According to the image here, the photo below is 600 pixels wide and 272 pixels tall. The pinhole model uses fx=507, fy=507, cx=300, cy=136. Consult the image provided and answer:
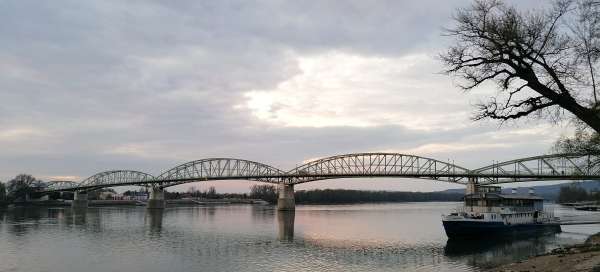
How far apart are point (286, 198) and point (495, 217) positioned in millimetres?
70892

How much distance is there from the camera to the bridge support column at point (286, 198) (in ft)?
355

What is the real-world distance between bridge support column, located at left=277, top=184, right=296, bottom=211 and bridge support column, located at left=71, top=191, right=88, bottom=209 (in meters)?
57.7

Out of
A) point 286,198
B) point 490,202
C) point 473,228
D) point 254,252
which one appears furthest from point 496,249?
point 286,198

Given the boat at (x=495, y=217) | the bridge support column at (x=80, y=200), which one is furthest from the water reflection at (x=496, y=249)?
the bridge support column at (x=80, y=200)

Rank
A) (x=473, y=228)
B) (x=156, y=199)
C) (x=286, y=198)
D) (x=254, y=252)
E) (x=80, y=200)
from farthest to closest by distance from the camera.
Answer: (x=80, y=200)
(x=156, y=199)
(x=286, y=198)
(x=473, y=228)
(x=254, y=252)

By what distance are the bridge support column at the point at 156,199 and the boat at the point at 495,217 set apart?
318 ft

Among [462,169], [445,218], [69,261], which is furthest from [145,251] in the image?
[462,169]

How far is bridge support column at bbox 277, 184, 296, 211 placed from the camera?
108 metres

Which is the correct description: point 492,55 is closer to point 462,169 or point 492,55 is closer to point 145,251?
point 145,251

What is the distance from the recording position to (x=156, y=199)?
13212cm

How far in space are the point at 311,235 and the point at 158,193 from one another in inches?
3733

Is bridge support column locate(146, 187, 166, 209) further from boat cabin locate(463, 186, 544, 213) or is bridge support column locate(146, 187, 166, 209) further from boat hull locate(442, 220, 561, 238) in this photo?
boat hull locate(442, 220, 561, 238)

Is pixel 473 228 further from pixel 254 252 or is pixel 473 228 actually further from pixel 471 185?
pixel 471 185

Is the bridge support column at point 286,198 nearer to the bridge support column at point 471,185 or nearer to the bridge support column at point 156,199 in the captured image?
the bridge support column at point 156,199
